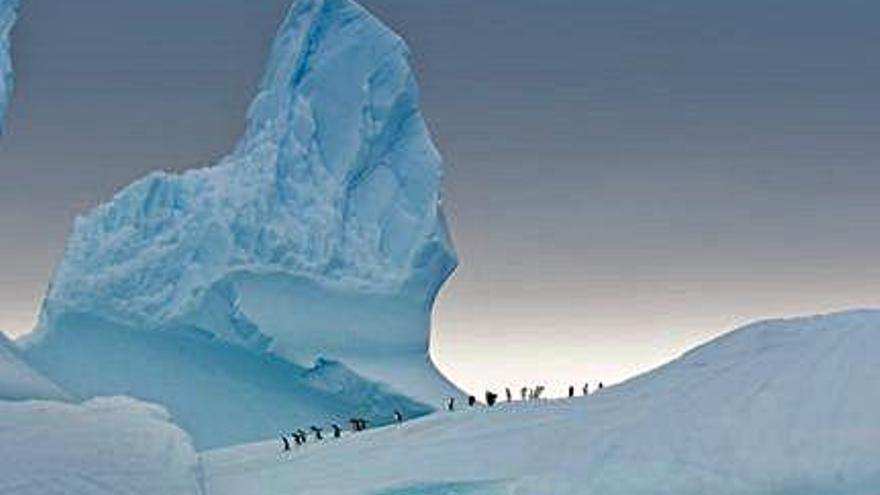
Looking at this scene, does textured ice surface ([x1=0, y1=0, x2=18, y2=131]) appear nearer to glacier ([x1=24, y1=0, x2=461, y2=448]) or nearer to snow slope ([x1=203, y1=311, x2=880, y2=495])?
glacier ([x1=24, y1=0, x2=461, y2=448])

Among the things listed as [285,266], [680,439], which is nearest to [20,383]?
[285,266]

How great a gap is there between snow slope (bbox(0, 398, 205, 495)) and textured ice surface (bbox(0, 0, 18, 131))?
36.5ft

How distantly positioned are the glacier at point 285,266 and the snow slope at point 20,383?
6404mm

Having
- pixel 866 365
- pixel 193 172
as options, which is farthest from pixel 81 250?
pixel 866 365

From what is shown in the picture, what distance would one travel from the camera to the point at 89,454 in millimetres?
27781

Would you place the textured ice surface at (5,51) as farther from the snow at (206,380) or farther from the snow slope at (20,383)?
the snow at (206,380)

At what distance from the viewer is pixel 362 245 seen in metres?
49.4

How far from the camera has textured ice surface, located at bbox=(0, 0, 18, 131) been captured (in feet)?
133

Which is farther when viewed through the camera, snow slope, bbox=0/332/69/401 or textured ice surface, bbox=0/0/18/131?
textured ice surface, bbox=0/0/18/131

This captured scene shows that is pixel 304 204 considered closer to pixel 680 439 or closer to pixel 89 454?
pixel 89 454

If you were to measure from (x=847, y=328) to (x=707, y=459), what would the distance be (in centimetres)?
396

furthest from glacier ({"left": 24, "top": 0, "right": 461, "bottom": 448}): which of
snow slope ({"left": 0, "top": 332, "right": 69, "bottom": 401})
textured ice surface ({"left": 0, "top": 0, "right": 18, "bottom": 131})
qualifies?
textured ice surface ({"left": 0, "top": 0, "right": 18, "bottom": 131})

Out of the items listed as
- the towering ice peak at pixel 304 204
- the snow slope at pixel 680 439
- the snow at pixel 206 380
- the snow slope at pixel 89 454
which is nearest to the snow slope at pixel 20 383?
the snow slope at pixel 89 454

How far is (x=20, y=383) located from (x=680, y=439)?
825 inches
